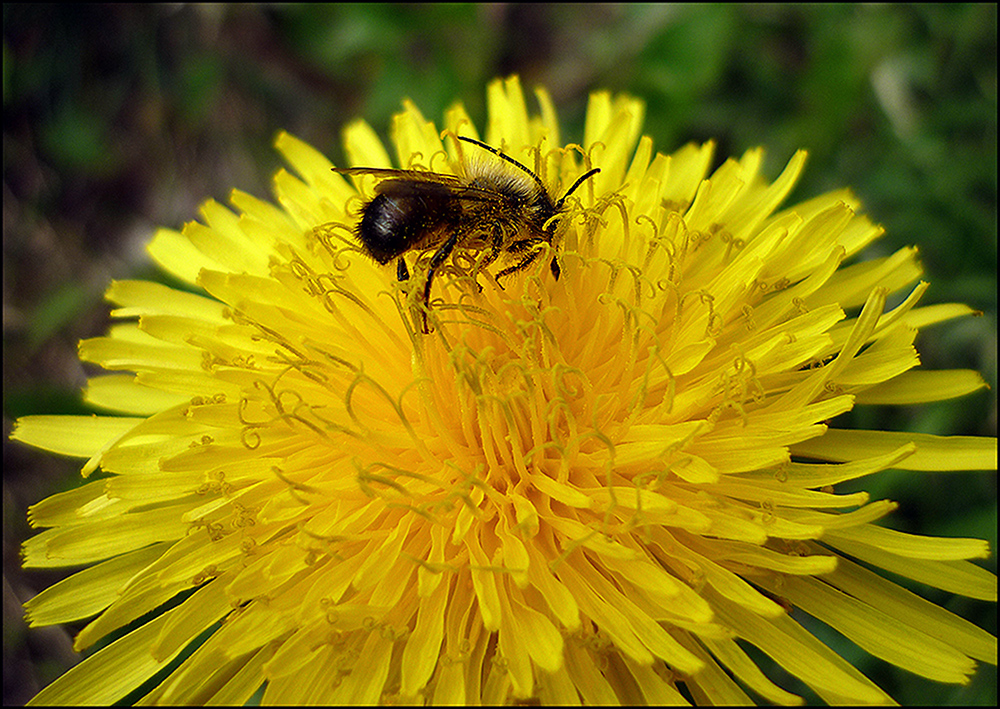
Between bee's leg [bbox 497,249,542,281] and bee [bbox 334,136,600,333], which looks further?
bee's leg [bbox 497,249,542,281]

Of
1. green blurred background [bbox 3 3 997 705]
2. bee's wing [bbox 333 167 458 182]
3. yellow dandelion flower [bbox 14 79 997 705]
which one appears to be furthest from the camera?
green blurred background [bbox 3 3 997 705]

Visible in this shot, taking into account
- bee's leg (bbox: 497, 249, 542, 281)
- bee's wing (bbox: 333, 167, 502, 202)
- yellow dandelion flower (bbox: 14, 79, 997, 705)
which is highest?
bee's wing (bbox: 333, 167, 502, 202)

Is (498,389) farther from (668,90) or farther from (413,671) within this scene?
(668,90)

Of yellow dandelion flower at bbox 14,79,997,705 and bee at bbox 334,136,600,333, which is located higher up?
bee at bbox 334,136,600,333

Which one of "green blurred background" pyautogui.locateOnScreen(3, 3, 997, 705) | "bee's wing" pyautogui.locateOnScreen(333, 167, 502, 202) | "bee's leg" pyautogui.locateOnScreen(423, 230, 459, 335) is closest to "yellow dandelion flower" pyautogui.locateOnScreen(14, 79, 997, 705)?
"bee's leg" pyautogui.locateOnScreen(423, 230, 459, 335)

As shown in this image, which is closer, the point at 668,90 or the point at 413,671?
the point at 413,671

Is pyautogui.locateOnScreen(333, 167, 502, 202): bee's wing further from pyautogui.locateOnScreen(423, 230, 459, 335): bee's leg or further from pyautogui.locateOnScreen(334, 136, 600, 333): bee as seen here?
pyautogui.locateOnScreen(423, 230, 459, 335): bee's leg

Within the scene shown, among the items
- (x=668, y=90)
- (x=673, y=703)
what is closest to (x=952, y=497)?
(x=673, y=703)

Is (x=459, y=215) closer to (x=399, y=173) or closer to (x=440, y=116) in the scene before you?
(x=399, y=173)
